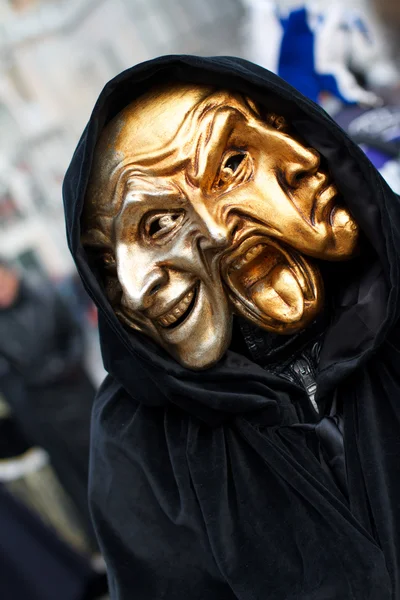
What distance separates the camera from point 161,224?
3.63ft

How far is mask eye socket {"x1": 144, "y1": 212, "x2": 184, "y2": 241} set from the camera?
3.59 feet

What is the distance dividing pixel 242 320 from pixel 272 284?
13cm

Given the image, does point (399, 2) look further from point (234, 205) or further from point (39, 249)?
point (39, 249)

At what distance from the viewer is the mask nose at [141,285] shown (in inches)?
42.4

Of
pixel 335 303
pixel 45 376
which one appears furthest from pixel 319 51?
pixel 45 376

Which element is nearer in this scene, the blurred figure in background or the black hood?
the black hood

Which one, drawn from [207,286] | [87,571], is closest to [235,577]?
[207,286]

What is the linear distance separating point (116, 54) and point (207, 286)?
3.44 meters

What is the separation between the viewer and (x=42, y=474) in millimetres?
3234

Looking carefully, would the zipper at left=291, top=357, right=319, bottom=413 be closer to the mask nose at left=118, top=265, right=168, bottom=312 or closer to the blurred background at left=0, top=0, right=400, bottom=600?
the mask nose at left=118, top=265, right=168, bottom=312

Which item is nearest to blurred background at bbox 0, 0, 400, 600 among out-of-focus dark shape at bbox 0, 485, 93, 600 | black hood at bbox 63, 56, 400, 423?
out-of-focus dark shape at bbox 0, 485, 93, 600

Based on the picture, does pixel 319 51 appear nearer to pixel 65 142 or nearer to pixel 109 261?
pixel 109 261

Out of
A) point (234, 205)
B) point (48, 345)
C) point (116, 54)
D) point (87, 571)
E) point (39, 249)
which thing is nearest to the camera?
point (234, 205)

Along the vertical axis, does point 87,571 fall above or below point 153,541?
below
